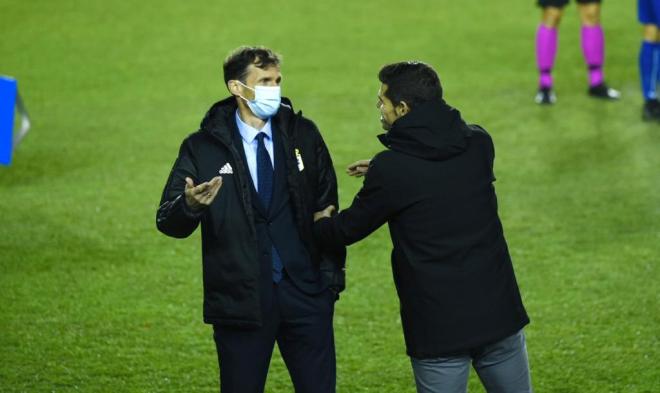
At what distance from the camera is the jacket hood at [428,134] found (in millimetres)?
3549

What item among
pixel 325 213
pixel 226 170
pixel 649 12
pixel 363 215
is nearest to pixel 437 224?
pixel 363 215

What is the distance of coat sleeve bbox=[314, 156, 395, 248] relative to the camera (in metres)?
3.58

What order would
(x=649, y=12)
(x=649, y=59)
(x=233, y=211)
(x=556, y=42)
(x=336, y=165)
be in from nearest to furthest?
1. (x=233, y=211)
2. (x=336, y=165)
3. (x=649, y=12)
4. (x=649, y=59)
5. (x=556, y=42)

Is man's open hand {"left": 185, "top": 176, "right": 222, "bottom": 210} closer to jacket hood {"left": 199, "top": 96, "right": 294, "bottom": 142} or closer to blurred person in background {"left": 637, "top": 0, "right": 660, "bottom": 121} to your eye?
jacket hood {"left": 199, "top": 96, "right": 294, "bottom": 142}

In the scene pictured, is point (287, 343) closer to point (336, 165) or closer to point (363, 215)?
point (363, 215)

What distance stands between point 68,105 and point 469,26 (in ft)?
14.4

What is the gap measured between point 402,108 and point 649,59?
6182 mm

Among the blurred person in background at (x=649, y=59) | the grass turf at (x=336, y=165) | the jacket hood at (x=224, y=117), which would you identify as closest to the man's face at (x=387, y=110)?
the jacket hood at (x=224, y=117)

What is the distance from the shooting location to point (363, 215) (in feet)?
12.0

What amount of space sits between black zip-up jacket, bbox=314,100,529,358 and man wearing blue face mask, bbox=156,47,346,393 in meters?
0.34

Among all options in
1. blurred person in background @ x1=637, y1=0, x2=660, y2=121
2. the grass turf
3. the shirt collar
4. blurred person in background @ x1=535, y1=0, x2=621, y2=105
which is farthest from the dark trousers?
blurred person in background @ x1=535, y1=0, x2=621, y2=105

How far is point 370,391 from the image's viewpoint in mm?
5145

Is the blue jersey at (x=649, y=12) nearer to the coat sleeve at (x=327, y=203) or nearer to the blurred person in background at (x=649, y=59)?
the blurred person in background at (x=649, y=59)

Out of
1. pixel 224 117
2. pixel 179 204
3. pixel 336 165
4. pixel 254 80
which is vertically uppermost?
pixel 254 80
